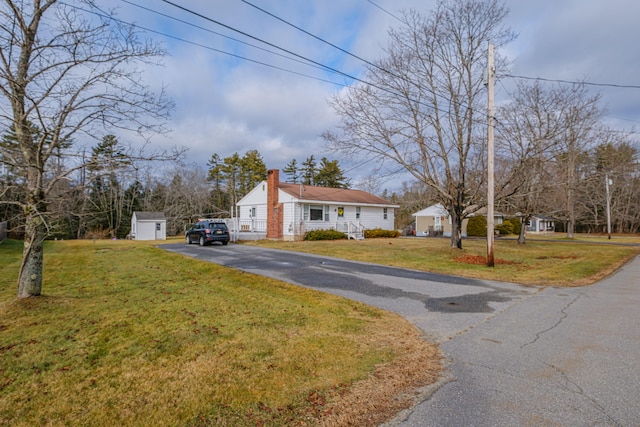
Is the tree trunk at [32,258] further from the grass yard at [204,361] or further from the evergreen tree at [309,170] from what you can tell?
the evergreen tree at [309,170]

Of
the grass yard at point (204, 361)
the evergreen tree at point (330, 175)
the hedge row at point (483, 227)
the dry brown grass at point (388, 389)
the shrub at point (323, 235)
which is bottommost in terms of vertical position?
the dry brown grass at point (388, 389)

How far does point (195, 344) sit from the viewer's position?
4520 mm

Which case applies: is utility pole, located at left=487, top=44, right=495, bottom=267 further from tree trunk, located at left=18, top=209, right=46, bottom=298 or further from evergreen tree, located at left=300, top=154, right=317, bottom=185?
evergreen tree, located at left=300, top=154, right=317, bottom=185

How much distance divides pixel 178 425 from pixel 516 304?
6.80 metres

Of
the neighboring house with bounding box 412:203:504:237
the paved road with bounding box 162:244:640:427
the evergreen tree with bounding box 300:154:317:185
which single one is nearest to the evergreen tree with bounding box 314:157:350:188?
the evergreen tree with bounding box 300:154:317:185

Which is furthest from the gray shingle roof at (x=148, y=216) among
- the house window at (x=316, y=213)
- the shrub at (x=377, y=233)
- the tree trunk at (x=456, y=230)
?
the tree trunk at (x=456, y=230)

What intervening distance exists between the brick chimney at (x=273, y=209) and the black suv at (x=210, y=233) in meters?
4.94

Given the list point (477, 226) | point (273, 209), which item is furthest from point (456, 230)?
point (477, 226)

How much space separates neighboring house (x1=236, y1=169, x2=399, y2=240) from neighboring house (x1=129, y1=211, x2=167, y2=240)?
9773 millimetres

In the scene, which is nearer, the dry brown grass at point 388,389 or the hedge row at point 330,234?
the dry brown grass at point 388,389

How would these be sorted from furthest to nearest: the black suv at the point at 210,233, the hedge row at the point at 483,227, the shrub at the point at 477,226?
1. the hedge row at the point at 483,227
2. the shrub at the point at 477,226
3. the black suv at the point at 210,233

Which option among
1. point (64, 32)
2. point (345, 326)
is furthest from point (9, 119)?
point (345, 326)

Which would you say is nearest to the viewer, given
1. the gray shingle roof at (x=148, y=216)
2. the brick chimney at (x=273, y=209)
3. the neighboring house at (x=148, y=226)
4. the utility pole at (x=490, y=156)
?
the utility pole at (x=490, y=156)

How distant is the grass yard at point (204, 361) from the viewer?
2.99 metres
